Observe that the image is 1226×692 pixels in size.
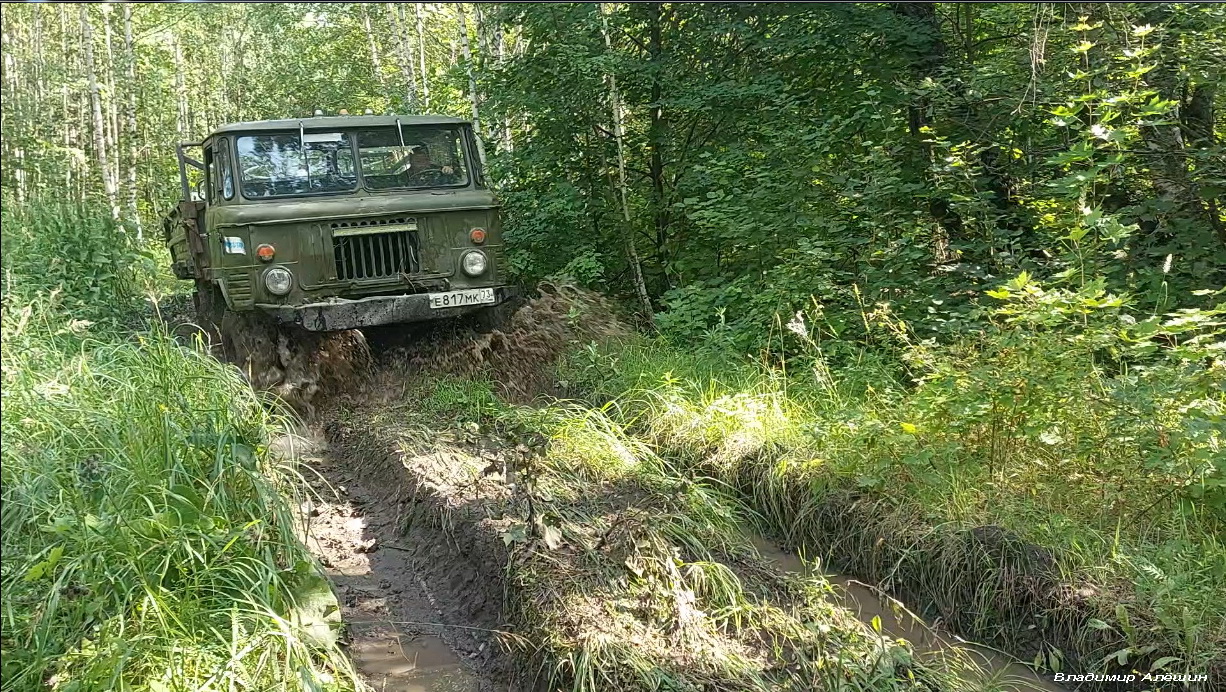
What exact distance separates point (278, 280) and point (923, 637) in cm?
468

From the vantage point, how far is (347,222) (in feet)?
21.0

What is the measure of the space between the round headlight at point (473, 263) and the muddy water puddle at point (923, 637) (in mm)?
3385

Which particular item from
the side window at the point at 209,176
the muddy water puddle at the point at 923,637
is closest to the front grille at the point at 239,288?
the side window at the point at 209,176

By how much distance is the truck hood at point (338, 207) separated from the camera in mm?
6227

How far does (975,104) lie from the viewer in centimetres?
613

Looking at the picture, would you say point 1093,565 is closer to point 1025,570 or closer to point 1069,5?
point 1025,570

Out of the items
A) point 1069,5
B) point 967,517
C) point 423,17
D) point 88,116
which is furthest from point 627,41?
point 88,116

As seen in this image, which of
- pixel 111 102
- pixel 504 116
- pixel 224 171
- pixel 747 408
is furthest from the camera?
pixel 111 102

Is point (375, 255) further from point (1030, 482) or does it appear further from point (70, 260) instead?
point (1030, 482)

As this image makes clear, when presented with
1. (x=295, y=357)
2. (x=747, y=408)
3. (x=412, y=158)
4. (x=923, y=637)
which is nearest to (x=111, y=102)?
(x=412, y=158)

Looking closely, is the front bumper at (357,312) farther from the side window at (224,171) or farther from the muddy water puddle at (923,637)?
the muddy water puddle at (923,637)

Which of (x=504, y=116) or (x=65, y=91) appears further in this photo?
(x=65, y=91)

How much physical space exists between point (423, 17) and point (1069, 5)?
55.5ft

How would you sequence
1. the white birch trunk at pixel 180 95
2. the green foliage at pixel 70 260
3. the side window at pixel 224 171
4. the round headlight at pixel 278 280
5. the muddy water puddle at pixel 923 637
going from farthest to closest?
the white birch trunk at pixel 180 95, the side window at pixel 224 171, the round headlight at pixel 278 280, the muddy water puddle at pixel 923 637, the green foliage at pixel 70 260
